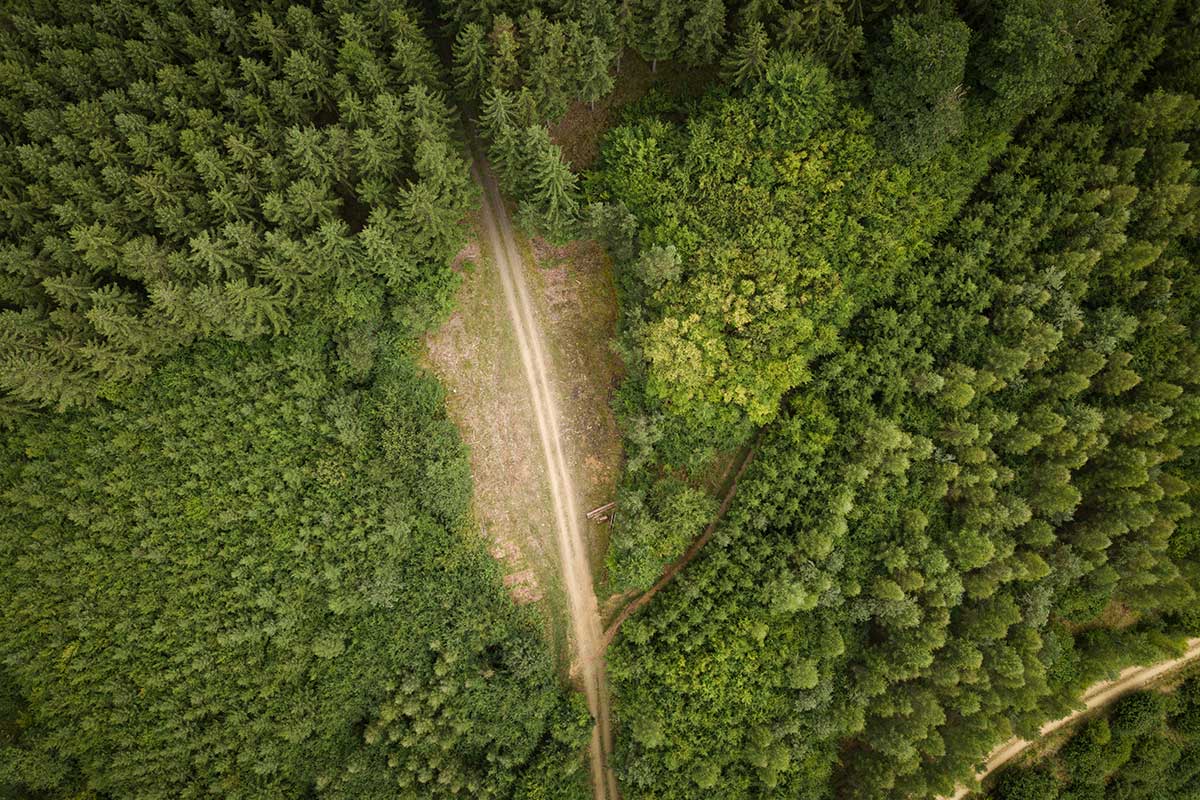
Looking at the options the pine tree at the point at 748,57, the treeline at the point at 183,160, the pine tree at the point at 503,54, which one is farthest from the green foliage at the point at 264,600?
the pine tree at the point at 748,57

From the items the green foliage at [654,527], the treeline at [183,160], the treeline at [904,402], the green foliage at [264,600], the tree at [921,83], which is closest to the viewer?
the tree at [921,83]

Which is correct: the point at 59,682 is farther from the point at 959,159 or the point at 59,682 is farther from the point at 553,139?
the point at 959,159

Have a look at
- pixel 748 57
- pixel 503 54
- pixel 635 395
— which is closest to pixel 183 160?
pixel 503 54

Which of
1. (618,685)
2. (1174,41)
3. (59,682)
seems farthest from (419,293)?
(1174,41)

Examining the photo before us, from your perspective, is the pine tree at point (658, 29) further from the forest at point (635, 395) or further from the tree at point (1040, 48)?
the tree at point (1040, 48)

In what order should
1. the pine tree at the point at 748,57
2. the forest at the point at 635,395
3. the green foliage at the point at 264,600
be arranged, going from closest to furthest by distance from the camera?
the pine tree at the point at 748,57 → the forest at the point at 635,395 → the green foliage at the point at 264,600

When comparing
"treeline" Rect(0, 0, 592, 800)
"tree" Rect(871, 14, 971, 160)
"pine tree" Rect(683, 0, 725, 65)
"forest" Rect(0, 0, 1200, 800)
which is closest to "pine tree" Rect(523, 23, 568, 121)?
"forest" Rect(0, 0, 1200, 800)
